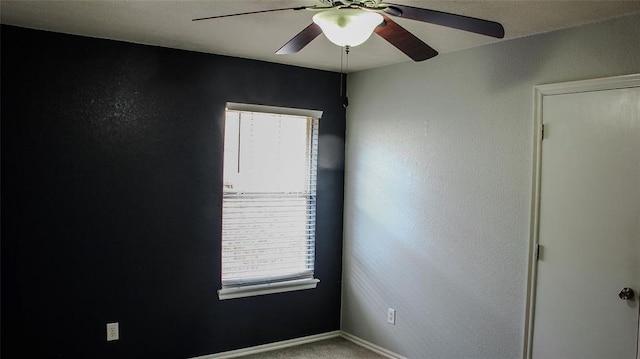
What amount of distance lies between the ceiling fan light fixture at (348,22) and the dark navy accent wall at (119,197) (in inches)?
75.9

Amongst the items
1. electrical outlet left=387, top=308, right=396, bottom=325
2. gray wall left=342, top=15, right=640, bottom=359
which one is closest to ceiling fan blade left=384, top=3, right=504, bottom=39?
gray wall left=342, top=15, right=640, bottom=359

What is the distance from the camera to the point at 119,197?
3492mm

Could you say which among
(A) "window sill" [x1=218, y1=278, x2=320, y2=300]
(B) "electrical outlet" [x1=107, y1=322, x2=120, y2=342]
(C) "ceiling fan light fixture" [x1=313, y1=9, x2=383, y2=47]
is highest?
(C) "ceiling fan light fixture" [x1=313, y1=9, x2=383, y2=47]

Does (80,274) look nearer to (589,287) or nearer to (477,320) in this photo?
(477,320)

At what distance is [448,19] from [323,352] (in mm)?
2923

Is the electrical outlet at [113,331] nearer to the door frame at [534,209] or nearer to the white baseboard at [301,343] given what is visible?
the white baseboard at [301,343]

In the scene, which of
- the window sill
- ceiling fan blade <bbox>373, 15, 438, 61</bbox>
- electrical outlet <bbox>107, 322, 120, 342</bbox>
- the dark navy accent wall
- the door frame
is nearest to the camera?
ceiling fan blade <bbox>373, 15, 438, 61</bbox>

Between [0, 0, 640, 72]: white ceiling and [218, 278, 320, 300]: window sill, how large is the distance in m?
1.73

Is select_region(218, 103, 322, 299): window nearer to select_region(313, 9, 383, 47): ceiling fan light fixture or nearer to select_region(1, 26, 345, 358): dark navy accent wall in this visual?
select_region(1, 26, 345, 358): dark navy accent wall

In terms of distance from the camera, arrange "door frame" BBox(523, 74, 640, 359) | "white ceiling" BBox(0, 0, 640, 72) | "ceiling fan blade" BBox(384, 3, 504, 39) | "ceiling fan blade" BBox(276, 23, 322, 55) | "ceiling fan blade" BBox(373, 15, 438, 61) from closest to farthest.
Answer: "ceiling fan blade" BBox(384, 3, 504, 39), "ceiling fan blade" BBox(373, 15, 438, 61), "ceiling fan blade" BBox(276, 23, 322, 55), "white ceiling" BBox(0, 0, 640, 72), "door frame" BBox(523, 74, 640, 359)

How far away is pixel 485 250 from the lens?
333 centimetres

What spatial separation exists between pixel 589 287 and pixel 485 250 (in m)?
0.67

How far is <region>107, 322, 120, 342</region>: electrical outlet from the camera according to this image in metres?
3.49

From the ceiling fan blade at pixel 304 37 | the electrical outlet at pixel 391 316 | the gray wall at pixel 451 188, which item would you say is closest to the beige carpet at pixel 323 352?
the gray wall at pixel 451 188
